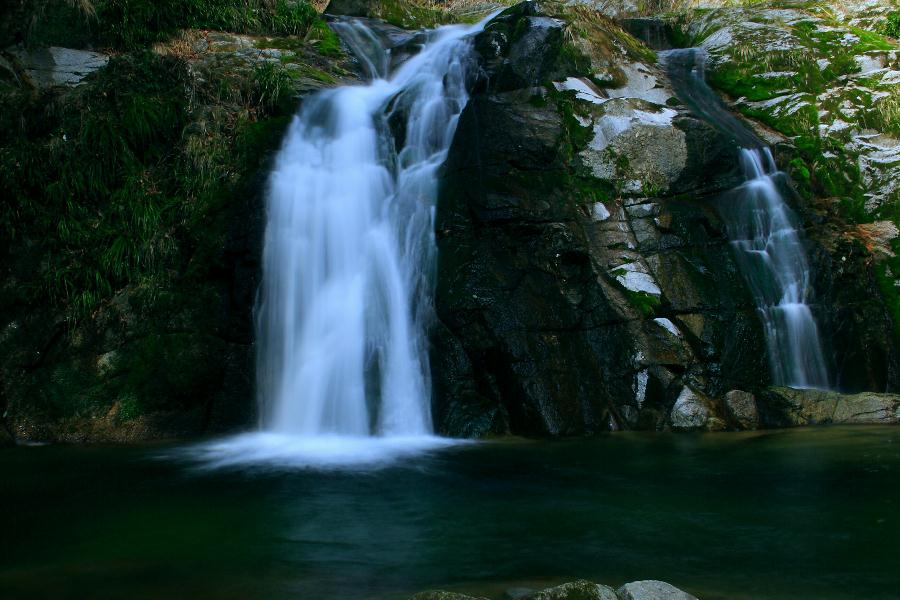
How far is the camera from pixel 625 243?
877 centimetres

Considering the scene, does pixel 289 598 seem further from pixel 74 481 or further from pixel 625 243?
pixel 625 243

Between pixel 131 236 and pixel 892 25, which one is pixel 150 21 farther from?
pixel 892 25

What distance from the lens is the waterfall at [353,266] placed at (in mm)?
8023

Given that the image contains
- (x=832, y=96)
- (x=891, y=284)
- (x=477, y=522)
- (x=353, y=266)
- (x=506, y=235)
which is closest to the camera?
(x=477, y=522)

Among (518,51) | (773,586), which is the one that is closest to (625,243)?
(518,51)

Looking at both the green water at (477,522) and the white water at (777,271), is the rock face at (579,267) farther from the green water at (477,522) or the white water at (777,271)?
the green water at (477,522)

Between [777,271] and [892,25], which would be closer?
[777,271]

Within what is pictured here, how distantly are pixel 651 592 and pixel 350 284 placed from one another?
6.12 meters

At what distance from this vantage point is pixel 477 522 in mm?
4828

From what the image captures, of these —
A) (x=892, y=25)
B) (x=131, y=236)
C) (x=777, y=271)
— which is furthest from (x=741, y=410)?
(x=892, y=25)

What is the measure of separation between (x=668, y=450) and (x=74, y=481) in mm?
5626

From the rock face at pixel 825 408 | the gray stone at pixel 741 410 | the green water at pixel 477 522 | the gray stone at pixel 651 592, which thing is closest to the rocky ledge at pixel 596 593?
the gray stone at pixel 651 592

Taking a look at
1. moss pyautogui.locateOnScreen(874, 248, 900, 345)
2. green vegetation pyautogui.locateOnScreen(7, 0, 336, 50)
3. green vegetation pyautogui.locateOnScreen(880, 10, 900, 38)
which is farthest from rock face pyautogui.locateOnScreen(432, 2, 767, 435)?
green vegetation pyautogui.locateOnScreen(880, 10, 900, 38)

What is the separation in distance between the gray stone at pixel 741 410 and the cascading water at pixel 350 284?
3403 millimetres
